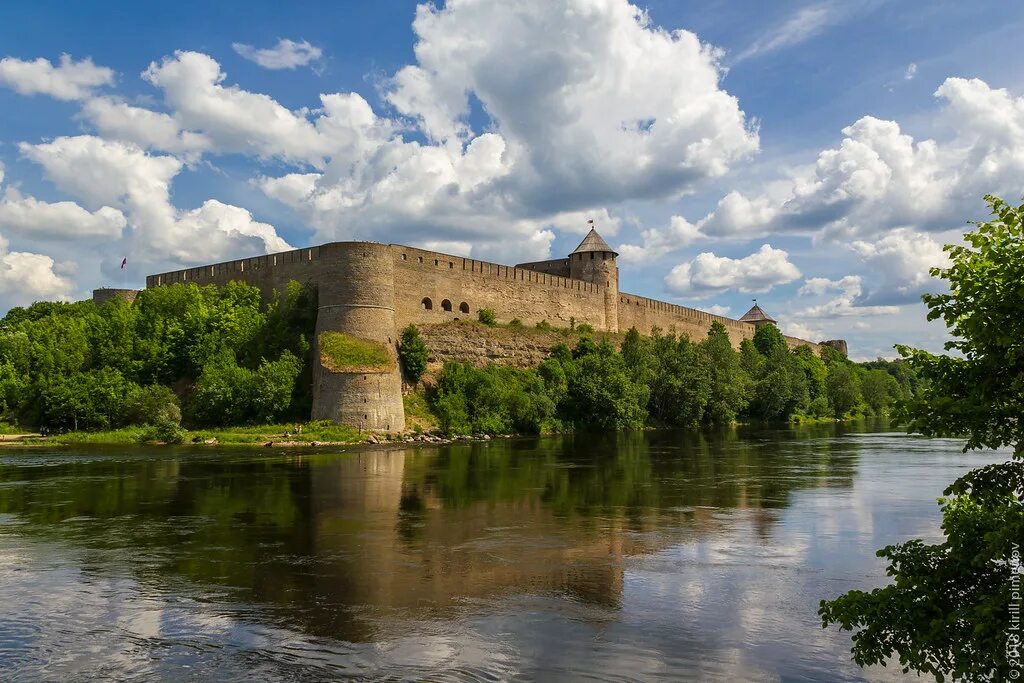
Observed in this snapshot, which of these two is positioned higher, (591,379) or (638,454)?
(591,379)

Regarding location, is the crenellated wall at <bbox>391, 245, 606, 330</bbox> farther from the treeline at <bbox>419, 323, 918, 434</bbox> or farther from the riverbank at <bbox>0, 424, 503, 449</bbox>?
the riverbank at <bbox>0, 424, 503, 449</bbox>

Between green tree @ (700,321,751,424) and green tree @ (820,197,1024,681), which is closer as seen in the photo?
green tree @ (820,197,1024,681)

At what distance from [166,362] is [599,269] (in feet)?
84.0

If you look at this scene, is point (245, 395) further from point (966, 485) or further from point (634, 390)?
point (966, 485)

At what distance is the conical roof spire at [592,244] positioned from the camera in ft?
155

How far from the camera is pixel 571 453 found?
24891 millimetres

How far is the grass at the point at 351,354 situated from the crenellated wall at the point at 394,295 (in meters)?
0.27

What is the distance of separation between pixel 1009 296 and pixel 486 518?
944 centimetres

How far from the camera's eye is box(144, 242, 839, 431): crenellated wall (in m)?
29.3

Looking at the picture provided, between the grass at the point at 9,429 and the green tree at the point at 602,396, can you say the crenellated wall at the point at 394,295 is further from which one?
the grass at the point at 9,429

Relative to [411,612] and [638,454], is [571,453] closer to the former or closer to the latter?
[638,454]

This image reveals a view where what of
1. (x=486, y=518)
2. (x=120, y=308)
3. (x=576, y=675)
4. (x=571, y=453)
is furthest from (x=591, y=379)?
(x=576, y=675)

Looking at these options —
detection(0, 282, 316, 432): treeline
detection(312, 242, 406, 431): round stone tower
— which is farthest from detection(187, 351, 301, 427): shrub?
detection(312, 242, 406, 431): round stone tower

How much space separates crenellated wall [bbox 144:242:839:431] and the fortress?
0.14 feet
